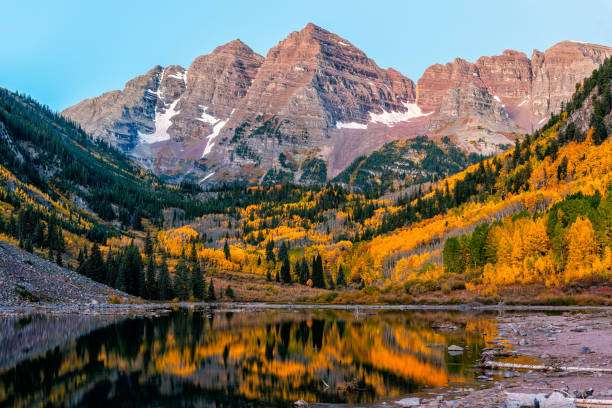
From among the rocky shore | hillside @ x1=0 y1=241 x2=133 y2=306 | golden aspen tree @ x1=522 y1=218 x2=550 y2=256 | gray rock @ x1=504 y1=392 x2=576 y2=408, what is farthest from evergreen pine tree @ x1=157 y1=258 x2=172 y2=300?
gray rock @ x1=504 y1=392 x2=576 y2=408

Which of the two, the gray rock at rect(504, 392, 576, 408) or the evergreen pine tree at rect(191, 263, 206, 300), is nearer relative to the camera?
the gray rock at rect(504, 392, 576, 408)

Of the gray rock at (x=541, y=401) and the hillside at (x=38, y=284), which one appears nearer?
the gray rock at (x=541, y=401)

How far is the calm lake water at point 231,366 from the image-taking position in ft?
86.5

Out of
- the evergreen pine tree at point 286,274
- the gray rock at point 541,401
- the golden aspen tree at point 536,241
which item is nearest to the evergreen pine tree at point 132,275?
the evergreen pine tree at point 286,274

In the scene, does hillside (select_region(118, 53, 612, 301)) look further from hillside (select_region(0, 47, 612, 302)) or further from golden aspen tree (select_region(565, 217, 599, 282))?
hillside (select_region(0, 47, 612, 302))

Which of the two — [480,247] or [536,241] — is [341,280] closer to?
[480,247]

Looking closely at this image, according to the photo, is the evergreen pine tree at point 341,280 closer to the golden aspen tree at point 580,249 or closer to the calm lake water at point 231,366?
the golden aspen tree at point 580,249

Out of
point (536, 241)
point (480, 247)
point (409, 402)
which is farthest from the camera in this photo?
point (480, 247)

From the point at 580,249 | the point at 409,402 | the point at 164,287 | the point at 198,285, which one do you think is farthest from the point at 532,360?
the point at 198,285

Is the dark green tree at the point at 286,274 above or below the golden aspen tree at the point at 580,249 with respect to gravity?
below

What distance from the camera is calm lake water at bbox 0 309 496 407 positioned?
1038 inches

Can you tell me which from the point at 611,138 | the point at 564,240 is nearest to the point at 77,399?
the point at 564,240

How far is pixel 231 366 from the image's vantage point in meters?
36.5

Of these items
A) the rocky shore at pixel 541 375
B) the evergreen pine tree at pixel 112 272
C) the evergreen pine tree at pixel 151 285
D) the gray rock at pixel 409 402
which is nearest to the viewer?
the rocky shore at pixel 541 375
